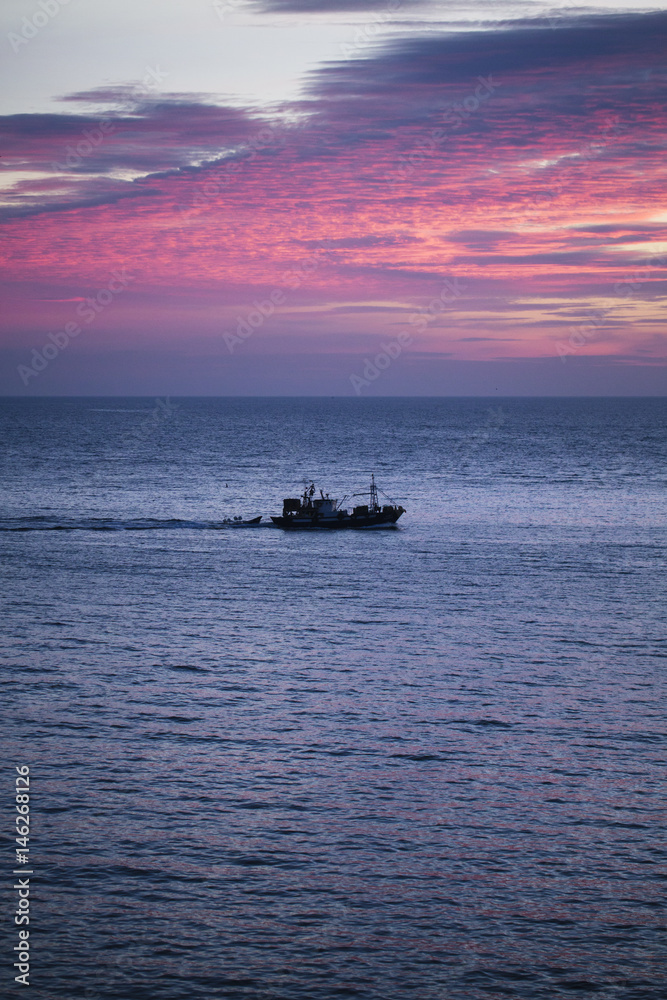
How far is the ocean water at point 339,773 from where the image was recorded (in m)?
22.7

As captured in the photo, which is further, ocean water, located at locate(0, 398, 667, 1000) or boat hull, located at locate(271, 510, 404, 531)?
boat hull, located at locate(271, 510, 404, 531)

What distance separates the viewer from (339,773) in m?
32.1

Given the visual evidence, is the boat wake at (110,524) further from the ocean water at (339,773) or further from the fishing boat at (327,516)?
the ocean water at (339,773)

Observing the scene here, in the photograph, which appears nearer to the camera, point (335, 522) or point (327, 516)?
point (327, 516)

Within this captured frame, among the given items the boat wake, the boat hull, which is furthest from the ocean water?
the boat hull

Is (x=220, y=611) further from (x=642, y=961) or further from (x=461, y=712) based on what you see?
(x=642, y=961)

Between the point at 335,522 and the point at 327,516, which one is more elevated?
the point at 327,516

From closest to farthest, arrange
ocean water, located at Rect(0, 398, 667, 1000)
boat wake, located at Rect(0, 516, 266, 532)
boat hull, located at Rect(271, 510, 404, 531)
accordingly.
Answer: ocean water, located at Rect(0, 398, 667, 1000) < boat wake, located at Rect(0, 516, 266, 532) < boat hull, located at Rect(271, 510, 404, 531)

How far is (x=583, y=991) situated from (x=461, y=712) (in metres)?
16.6

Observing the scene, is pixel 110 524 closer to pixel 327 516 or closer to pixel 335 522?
pixel 327 516

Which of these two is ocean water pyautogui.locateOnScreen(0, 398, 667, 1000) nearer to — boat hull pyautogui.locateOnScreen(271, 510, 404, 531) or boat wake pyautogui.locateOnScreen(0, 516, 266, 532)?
boat wake pyautogui.locateOnScreen(0, 516, 266, 532)

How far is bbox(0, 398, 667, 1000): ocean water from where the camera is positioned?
22656mm

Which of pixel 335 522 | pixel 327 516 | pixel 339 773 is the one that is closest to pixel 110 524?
pixel 327 516

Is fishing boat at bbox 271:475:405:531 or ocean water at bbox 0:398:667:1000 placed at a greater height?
fishing boat at bbox 271:475:405:531
